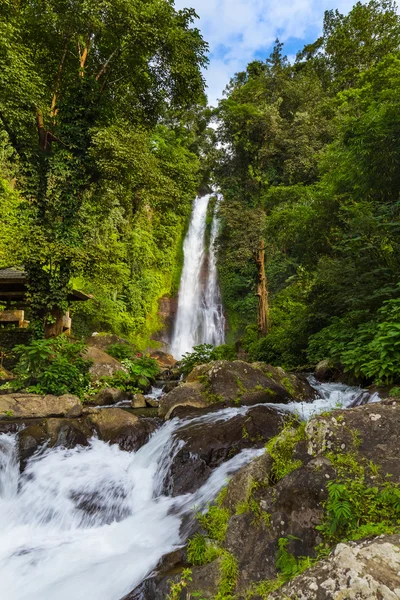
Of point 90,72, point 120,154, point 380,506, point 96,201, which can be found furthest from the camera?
point 96,201

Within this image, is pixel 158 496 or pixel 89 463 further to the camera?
pixel 89 463

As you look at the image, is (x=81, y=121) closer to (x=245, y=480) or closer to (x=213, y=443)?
(x=213, y=443)

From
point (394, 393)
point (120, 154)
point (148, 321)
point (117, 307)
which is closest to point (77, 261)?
point (120, 154)

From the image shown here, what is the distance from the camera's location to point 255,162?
2194cm

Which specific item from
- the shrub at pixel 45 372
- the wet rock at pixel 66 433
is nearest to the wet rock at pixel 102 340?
the shrub at pixel 45 372

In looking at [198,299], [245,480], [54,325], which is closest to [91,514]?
[245,480]

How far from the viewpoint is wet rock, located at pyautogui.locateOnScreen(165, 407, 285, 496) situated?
522cm

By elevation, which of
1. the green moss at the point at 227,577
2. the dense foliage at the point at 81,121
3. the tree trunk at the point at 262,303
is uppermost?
the dense foliage at the point at 81,121

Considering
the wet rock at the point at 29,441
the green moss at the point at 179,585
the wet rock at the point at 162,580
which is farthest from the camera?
the wet rock at the point at 29,441

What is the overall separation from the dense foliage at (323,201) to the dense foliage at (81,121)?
5.29m

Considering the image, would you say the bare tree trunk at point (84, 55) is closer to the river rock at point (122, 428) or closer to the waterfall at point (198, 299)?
the river rock at point (122, 428)

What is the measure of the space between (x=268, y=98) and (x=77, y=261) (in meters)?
24.0

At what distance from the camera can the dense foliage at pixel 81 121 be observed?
10.7 m

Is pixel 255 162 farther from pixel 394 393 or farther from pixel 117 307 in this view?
pixel 394 393
